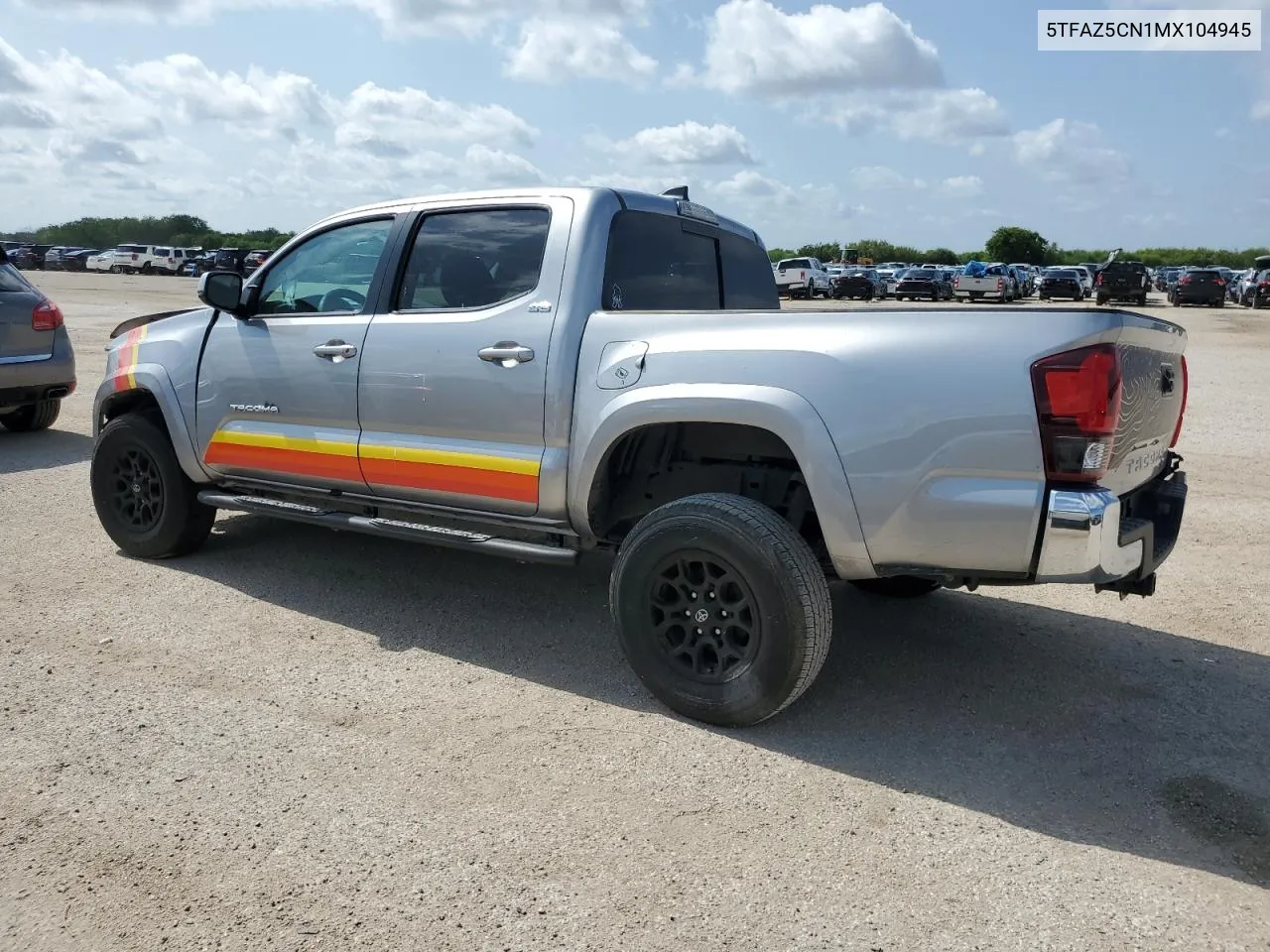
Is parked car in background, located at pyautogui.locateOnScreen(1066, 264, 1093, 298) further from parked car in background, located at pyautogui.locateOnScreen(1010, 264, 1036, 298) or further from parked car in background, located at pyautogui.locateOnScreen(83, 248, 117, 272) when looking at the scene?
parked car in background, located at pyautogui.locateOnScreen(83, 248, 117, 272)

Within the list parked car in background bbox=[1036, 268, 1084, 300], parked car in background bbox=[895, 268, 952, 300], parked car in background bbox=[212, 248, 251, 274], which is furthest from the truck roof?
parked car in background bbox=[212, 248, 251, 274]

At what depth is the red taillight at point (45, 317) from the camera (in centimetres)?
895

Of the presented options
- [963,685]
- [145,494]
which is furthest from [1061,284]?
[145,494]

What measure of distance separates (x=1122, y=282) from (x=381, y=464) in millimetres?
38202

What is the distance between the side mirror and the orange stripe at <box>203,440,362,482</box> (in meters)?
0.67

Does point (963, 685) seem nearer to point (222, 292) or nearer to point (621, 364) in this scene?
point (621, 364)

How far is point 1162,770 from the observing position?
11.3ft

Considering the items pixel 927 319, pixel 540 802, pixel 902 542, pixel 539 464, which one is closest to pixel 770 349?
pixel 927 319

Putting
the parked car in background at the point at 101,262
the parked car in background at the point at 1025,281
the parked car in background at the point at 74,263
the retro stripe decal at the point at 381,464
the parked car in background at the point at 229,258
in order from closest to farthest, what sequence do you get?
the retro stripe decal at the point at 381,464 → the parked car in background at the point at 1025,281 → the parked car in background at the point at 229,258 → the parked car in background at the point at 101,262 → the parked car in background at the point at 74,263

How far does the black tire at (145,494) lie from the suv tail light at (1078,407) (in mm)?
4312

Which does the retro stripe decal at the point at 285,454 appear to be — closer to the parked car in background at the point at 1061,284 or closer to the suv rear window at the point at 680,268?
the suv rear window at the point at 680,268

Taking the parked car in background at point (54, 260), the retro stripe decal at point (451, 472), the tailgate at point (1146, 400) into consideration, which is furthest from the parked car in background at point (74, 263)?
the tailgate at point (1146, 400)

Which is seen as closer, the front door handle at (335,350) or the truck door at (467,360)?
the truck door at (467,360)

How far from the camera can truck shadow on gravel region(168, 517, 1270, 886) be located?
3.21 m
